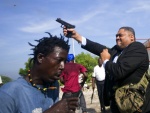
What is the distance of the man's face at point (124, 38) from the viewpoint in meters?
3.90

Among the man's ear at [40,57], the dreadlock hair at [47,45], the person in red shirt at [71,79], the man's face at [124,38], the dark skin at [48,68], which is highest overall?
the man's face at [124,38]

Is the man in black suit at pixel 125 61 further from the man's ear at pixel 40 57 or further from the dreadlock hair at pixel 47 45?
the man's ear at pixel 40 57

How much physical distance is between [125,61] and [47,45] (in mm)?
1725

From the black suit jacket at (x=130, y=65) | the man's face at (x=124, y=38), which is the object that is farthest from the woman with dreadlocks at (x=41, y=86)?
the man's face at (x=124, y=38)

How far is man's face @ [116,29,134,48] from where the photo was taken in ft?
12.8

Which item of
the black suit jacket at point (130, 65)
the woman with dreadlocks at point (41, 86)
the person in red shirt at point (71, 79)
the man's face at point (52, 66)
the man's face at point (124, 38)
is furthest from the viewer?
the person in red shirt at point (71, 79)

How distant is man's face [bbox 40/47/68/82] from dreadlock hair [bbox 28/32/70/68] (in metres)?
0.06

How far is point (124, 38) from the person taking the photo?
391cm

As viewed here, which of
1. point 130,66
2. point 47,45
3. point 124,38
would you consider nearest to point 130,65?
point 130,66

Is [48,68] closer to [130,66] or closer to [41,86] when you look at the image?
[41,86]

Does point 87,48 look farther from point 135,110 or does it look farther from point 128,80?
point 135,110

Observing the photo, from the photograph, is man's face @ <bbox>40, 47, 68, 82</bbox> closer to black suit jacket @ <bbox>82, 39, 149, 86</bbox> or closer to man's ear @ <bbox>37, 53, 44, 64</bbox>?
man's ear @ <bbox>37, 53, 44, 64</bbox>

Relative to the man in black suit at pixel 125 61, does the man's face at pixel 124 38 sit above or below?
above

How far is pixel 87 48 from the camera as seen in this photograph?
430cm
